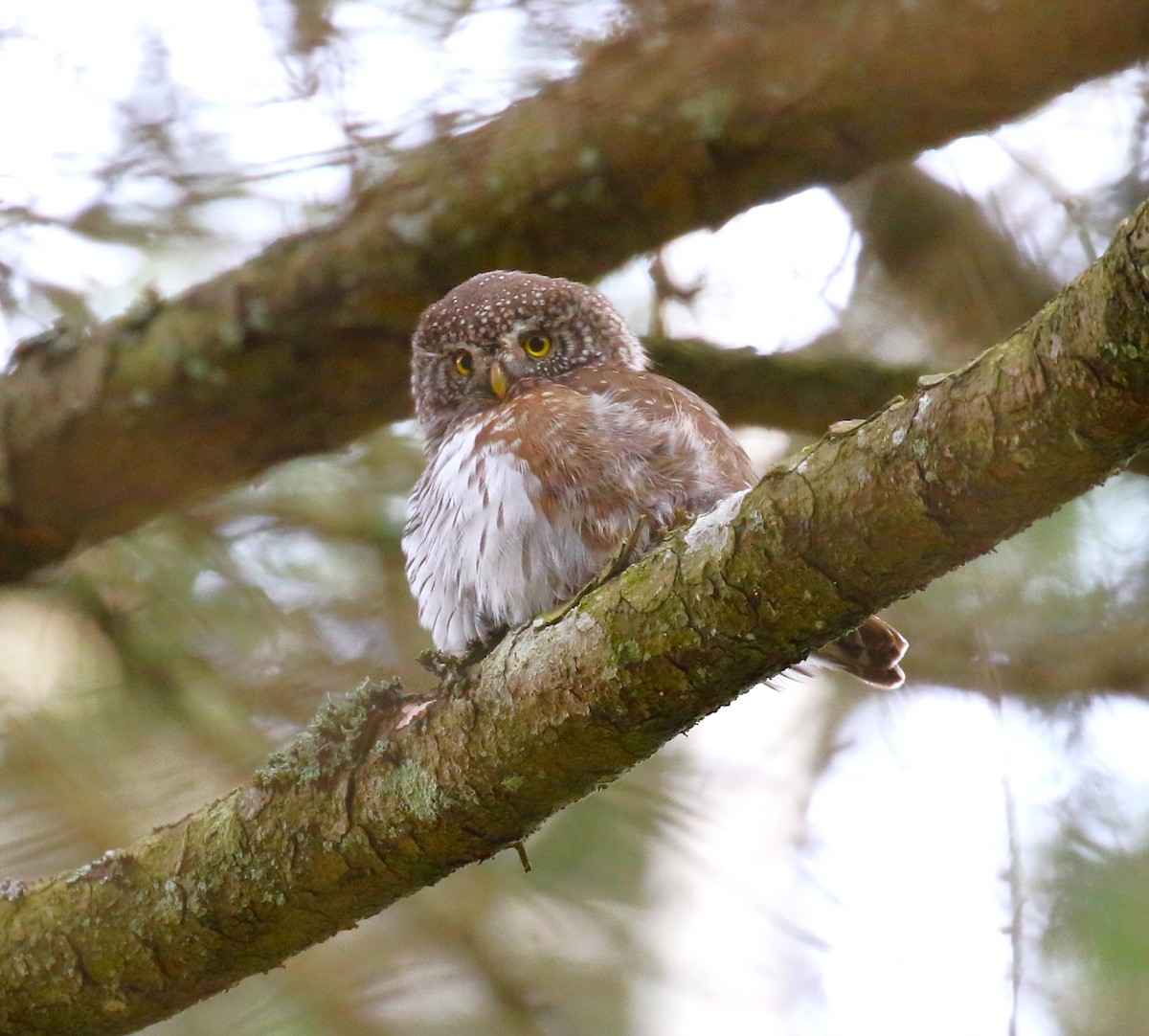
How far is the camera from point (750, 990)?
4.68 m

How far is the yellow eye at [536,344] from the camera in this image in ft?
14.7

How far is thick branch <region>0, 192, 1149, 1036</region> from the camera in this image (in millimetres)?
1839

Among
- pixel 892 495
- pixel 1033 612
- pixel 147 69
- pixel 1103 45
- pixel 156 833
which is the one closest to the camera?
pixel 892 495

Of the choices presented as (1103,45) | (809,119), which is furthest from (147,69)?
(1103,45)

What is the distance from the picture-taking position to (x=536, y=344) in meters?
4.51

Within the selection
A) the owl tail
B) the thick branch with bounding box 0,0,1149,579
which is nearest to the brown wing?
the owl tail

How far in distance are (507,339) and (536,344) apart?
0.42 ft

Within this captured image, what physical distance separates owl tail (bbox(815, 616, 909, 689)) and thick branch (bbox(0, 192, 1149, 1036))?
126 centimetres

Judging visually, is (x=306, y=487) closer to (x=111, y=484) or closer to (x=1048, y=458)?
(x=111, y=484)

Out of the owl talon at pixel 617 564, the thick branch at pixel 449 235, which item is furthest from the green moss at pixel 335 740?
the thick branch at pixel 449 235

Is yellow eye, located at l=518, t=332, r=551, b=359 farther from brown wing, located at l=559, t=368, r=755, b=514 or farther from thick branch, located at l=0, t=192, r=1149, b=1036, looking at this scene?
thick branch, located at l=0, t=192, r=1149, b=1036

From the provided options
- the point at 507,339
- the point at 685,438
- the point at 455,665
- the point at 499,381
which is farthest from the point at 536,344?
the point at 455,665

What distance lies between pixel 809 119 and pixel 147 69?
270 cm

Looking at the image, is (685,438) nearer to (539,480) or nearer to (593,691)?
(539,480)
